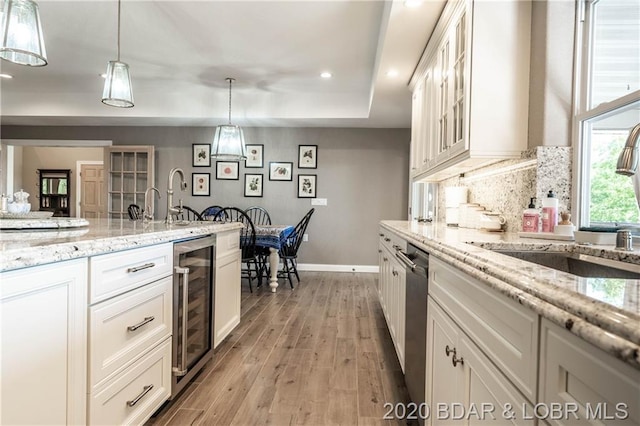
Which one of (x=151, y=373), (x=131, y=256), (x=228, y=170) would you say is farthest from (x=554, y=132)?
(x=228, y=170)

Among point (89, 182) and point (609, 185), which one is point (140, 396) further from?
point (89, 182)

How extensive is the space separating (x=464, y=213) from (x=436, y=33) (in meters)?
1.29

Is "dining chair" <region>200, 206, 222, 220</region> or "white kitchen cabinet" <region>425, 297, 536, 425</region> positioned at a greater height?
"dining chair" <region>200, 206, 222, 220</region>

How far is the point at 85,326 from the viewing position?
1115 millimetres

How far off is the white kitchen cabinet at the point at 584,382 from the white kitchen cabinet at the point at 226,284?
1920 millimetres

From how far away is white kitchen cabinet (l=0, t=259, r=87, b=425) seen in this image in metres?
0.87

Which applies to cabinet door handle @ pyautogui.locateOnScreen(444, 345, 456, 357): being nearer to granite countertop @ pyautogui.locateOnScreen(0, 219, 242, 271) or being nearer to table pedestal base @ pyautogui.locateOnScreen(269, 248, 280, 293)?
granite countertop @ pyautogui.locateOnScreen(0, 219, 242, 271)

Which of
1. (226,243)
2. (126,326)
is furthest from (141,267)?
(226,243)

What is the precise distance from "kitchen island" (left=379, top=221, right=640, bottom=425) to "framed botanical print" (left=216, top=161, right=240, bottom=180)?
4935 millimetres

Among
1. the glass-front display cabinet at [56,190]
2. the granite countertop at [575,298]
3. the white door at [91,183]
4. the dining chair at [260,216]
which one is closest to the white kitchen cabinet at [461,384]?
the granite countertop at [575,298]

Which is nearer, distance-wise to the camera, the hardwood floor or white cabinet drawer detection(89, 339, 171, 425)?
white cabinet drawer detection(89, 339, 171, 425)

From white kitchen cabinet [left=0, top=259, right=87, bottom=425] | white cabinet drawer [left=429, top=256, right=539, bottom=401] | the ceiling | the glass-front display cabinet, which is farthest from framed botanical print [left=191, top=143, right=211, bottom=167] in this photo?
the glass-front display cabinet

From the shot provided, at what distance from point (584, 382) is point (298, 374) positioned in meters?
1.84

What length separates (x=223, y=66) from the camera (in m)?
4.03
